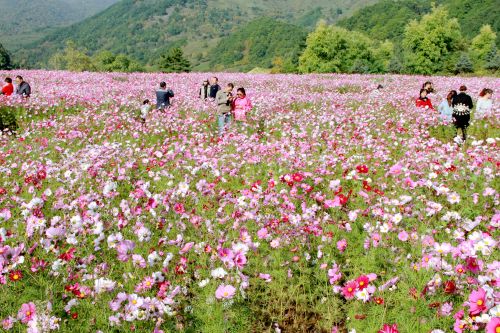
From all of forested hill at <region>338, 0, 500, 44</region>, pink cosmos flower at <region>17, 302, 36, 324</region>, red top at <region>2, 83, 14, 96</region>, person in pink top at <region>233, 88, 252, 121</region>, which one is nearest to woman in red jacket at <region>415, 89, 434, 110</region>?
person in pink top at <region>233, 88, 252, 121</region>

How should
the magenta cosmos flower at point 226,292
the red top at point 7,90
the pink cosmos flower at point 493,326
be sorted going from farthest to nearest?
1. the red top at point 7,90
2. the magenta cosmos flower at point 226,292
3. the pink cosmos flower at point 493,326

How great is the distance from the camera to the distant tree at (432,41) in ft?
189

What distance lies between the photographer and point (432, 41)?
58.1m

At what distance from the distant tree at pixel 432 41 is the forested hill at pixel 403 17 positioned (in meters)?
48.6

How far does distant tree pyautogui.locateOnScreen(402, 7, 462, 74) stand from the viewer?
57625 millimetres

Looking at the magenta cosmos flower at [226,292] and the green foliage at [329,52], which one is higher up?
the green foliage at [329,52]

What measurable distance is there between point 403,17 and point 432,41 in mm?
72596

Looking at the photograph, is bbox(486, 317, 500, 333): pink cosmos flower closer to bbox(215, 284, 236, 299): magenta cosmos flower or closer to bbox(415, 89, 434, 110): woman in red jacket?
bbox(215, 284, 236, 299): magenta cosmos flower

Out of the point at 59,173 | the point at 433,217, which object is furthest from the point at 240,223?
the point at 59,173

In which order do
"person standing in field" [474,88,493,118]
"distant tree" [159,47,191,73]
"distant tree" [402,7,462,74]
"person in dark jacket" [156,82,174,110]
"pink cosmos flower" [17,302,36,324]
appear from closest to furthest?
"pink cosmos flower" [17,302,36,324], "person standing in field" [474,88,493,118], "person in dark jacket" [156,82,174,110], "distant tree" [402,7,462,74], "distant tree" [159,47,191,73]

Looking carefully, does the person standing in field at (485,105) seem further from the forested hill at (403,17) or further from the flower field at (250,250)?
the forested hill at (403,17)

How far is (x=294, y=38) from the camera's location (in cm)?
19425

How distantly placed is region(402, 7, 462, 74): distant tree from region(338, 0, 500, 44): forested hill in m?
48.6

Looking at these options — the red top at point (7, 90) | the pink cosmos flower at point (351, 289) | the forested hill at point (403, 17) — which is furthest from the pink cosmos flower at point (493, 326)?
the forested hill at point (403, 17)
